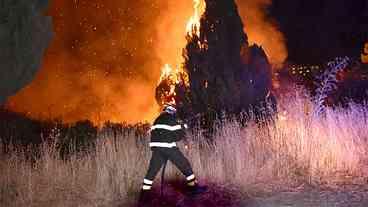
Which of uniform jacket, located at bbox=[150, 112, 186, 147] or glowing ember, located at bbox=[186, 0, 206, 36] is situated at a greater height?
glowing ember, located at bbox=[186, 0, 206, 36]

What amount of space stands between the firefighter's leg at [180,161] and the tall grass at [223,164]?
37.6 inches

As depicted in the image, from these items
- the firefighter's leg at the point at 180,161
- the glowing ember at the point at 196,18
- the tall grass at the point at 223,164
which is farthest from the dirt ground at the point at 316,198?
the glowing ember at the point at 196,18

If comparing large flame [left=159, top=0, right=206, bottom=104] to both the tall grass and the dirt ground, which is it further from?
the dirt ground

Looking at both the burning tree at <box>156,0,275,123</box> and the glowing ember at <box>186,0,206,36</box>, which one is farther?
the glowing ember at <box>186,0,206,36</box>

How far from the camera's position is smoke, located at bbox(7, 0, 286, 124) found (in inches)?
715

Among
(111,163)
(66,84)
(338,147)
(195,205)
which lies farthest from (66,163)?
(66,84)

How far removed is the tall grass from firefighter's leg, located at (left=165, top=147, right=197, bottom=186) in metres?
0.95

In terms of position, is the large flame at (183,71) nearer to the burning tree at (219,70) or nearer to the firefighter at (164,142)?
the burning tree at (219,70)

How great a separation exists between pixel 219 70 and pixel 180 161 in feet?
21.4

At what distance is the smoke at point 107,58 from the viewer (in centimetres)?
1817

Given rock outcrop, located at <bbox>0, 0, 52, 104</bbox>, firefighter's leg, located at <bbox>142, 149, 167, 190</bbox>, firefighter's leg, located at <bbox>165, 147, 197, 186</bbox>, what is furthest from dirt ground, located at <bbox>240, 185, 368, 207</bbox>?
rock outcrop, located at <bbox>0, 0, 52, 104</bbox>

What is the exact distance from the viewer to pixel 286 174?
8789 mm

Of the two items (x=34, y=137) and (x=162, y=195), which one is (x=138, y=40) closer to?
(x=34, y=137)

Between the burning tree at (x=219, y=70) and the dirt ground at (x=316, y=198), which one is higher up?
the burning tree at (x=219, y=70)
